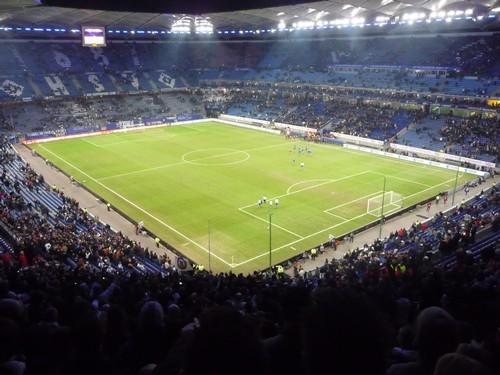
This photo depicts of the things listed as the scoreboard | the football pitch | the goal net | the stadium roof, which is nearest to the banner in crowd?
the football pitch

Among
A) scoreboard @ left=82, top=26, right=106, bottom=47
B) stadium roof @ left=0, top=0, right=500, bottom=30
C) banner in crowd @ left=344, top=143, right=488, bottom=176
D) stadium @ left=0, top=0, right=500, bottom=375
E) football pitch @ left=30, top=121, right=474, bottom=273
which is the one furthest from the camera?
scoreboard @ left=82, top=26, right=106, bottom=47

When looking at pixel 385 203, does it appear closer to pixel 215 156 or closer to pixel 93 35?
pixel 215 156

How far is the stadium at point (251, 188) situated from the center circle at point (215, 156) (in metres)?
0.60

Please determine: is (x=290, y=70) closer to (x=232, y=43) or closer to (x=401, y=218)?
(x=232, y=43)

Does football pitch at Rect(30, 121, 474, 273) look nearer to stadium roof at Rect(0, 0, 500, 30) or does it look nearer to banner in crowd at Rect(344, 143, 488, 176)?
banner in crowd at Rect(344, 143, 488, 176)

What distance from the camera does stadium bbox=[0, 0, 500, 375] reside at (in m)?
4.03

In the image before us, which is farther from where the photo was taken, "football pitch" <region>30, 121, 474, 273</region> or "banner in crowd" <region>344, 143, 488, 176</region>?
"banner in crowd" <region>344, 143, 488, 176</region>

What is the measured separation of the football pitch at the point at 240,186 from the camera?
3183 centimetres

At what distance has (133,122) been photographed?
257 feet

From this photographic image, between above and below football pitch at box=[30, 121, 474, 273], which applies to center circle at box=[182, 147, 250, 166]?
below

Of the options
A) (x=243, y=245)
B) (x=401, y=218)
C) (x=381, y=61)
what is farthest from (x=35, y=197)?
(x=381, y=61)

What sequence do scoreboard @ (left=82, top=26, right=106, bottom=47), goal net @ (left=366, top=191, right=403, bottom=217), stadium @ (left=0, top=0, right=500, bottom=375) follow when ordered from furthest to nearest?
scoreboard @ (left=82, top=26, right=106, bottom=47)
goal net @ (left=366, top=191, right=403, bottom=217)
stadium @ (left=0, top=0, right=500, bottom=375)

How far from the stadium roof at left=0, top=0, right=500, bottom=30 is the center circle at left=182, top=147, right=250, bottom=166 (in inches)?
731

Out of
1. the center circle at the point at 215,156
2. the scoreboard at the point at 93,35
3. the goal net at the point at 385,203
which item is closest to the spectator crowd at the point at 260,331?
the goal net at the point at 385,203
